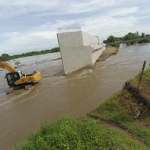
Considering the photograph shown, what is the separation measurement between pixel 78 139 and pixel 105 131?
3.47ft

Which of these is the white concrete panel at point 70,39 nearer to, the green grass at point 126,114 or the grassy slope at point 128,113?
the grassy slope at point 128,113

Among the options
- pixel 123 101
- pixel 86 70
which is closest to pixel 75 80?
pixel 86 70

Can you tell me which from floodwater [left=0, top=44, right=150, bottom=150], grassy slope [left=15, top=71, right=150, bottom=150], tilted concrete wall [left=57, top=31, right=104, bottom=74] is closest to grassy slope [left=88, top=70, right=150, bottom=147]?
grassy slope [left=15, top=71, right=150, bottom=150]

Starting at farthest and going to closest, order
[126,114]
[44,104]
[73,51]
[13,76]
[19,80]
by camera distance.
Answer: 1. [73,51]
2. [13,76]
3. [19,80]
4. [44,104]
5. [126,114]

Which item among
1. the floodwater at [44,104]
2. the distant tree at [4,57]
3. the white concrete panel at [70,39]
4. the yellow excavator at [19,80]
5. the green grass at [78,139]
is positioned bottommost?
the distant tree at [4,57]

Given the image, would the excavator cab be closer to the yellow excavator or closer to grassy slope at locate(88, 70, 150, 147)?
the yellow excavator

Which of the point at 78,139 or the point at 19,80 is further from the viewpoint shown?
the point at 19,80

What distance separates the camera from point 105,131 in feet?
16.5

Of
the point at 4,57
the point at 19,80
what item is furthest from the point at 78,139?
the point at 4,57

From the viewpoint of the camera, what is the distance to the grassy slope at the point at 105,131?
4.17 meters

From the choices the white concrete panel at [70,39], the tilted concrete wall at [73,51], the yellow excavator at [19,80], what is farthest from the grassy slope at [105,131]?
the white concrete panel at [70,39]

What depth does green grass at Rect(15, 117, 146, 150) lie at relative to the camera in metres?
4.09

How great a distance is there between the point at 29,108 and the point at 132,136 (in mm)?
7550

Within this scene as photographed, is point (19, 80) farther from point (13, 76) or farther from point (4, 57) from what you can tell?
point (4, 57)
